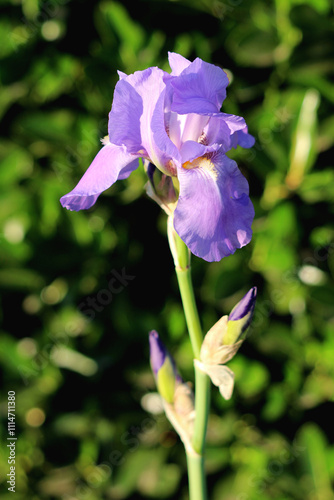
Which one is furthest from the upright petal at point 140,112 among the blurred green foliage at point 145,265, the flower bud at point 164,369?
the blurred green foliage at point 145,265

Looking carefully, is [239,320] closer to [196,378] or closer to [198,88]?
[196,378]

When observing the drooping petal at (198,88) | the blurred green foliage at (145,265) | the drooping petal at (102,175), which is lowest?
the blurred green foliage at (145,265)

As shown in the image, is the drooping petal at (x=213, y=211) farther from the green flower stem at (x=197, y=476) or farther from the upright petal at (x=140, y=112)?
the green flower stem at (x=197, y=476)

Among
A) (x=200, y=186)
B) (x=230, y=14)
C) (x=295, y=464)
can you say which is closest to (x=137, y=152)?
(x=200, y=186)

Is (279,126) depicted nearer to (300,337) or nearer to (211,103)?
(300,337)

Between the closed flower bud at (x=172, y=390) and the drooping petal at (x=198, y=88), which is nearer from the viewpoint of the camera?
the drooping petal at (x=198, y=88)

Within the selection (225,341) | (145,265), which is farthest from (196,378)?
(145,265)
